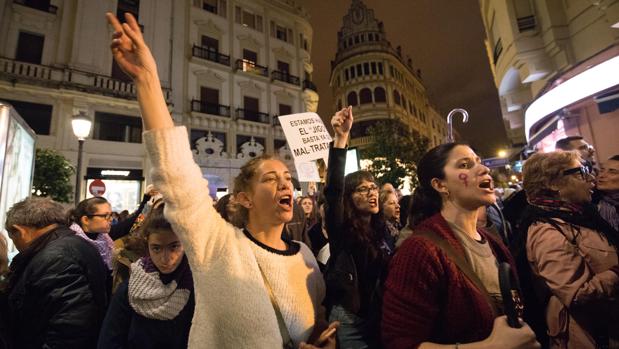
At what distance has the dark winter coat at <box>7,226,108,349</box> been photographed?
2.14 meters

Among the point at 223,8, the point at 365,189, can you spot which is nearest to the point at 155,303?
the point at 365,189

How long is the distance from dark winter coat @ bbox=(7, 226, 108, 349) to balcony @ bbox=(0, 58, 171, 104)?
17618 mm

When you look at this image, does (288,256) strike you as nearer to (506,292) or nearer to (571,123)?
(506,292)

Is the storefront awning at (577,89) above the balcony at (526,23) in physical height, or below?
below

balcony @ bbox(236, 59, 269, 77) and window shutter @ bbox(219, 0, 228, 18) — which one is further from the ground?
window shutter @ bbox(219, 0, 228, 18)

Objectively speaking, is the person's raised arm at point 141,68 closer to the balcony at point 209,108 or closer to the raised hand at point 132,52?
the raised hand at point 132,52

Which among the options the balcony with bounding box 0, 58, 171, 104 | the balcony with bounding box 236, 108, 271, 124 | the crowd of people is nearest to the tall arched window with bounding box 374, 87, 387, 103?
the balcony with bounding box 236, 108, 271, 124

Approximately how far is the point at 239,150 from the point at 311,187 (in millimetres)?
17934

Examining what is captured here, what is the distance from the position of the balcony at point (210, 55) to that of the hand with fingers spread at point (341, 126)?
21.4 meters

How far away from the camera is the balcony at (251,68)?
74.1 feet

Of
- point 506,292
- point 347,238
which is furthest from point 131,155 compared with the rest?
point 506,292

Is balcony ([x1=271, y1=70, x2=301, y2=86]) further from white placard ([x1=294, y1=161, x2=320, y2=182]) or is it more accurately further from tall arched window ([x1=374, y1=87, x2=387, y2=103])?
white placard ([x1=294, y1=161, x2=320, y2=182])

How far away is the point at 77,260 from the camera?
7.68 feet

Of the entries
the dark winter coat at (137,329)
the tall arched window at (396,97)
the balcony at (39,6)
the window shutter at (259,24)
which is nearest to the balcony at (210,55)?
the window shutter at (259,24)
